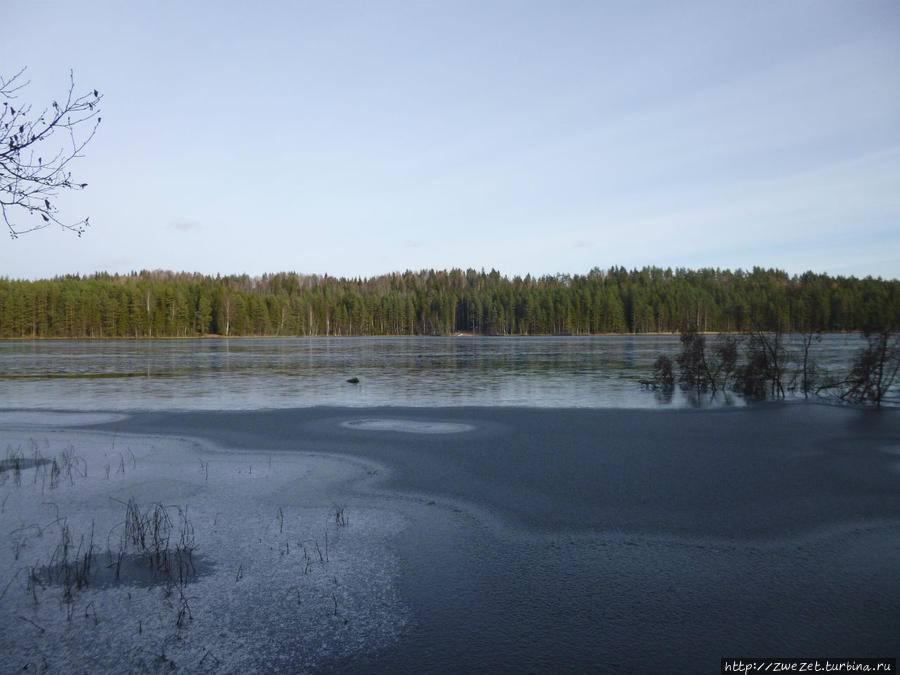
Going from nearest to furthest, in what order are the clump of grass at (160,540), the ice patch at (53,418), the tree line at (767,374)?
the clump of grass at (160,540) < the ice patch at (53,418) < the tree line at (767,374)

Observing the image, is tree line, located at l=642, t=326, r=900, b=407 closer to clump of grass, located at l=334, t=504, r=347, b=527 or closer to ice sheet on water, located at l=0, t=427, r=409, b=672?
clump of grass, located at l=334, t=504, r=347, b=527

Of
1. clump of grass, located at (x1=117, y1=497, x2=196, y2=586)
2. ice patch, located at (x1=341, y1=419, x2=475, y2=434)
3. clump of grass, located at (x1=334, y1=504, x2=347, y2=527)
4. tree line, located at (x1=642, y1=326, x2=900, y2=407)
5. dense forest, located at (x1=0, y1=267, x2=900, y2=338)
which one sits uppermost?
dense forest, located at (x1=0, y1=267, x2=900, y2=338)

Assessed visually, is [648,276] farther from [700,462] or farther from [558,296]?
[700,462]

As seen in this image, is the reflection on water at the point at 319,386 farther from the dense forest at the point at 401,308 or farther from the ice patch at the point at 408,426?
the dense forest at the point at 401,308

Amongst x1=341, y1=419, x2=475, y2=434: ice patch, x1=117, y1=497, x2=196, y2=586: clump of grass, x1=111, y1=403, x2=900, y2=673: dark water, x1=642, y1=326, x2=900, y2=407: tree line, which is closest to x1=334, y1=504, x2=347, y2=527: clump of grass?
x1=111, y1=403, x2=900, y2=673: dark water

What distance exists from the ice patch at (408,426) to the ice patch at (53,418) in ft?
28.0

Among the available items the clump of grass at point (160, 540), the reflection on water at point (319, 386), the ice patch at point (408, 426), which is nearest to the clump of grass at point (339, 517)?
the clump of grass at point (160, 540)

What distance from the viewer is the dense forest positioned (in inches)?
4774

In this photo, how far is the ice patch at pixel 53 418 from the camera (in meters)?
18.6

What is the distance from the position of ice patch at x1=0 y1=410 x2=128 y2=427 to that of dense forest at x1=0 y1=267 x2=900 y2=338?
111502 millimetres

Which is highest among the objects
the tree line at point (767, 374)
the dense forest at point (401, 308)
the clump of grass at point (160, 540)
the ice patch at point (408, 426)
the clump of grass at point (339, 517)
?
the dense forest at point (401, 308)

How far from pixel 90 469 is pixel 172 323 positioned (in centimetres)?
13186

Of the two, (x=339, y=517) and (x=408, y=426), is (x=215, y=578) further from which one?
(x=408, y=426)

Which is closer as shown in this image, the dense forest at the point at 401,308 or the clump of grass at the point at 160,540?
the clump of grass at the point at 160,540
